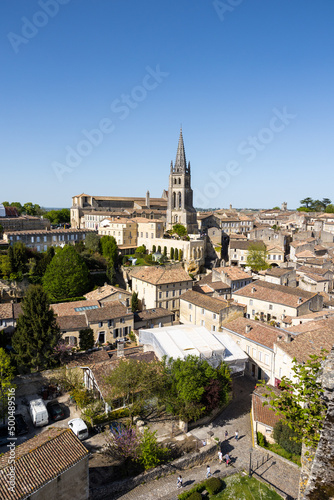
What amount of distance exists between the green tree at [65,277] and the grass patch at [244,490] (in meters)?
27.0

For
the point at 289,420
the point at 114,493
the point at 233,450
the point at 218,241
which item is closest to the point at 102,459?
the point at 114,493

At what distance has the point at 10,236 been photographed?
47.0 m

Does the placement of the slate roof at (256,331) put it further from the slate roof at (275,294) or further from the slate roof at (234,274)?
the slate roof at (234,274)

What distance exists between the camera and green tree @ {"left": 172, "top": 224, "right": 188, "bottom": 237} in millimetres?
62584

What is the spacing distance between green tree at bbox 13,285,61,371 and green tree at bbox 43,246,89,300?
12928 millimetres

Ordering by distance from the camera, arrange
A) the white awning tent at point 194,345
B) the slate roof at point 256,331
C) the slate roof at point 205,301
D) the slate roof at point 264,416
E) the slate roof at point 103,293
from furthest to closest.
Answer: the slate roof at point 103,293 → the slate roof at point 205,301 → the slate roof at point 256,331 → the white awning tent at point 194,345 → the slate roof at point 264,416

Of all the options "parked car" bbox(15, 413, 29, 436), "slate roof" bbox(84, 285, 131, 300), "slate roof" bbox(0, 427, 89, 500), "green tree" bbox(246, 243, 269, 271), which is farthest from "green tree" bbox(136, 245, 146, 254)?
"slate roof" bbox(0, 427, 89, 500)

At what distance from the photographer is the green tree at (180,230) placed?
205 feet

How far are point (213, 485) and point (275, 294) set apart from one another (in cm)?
2314

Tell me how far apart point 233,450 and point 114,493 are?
747 centimetres

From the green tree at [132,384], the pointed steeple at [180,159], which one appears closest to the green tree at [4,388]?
the green tree at [132,384]

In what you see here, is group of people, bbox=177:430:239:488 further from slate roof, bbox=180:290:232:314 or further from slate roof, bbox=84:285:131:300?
slate roof, bbox=84:285:131:300

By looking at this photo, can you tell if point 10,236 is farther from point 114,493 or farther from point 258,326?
point 114,493

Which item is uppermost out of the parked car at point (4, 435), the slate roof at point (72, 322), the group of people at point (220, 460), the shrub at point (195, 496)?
the slate roof at point (72, 322)
